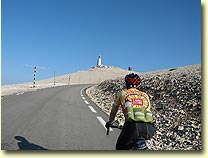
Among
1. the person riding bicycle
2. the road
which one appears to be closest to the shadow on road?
the road

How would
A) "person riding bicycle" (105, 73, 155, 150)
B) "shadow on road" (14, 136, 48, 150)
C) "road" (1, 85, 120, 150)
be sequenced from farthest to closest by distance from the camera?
"road" (1, 85, 120, 150), "shadow on road" (14, 136, 48, 150), "person riding bicycle" (105, 73, 155, 150)

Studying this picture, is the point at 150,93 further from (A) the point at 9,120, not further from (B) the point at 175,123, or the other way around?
(A) the point at 9,120

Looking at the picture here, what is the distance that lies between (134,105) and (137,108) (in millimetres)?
64

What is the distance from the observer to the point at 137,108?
14.0ft

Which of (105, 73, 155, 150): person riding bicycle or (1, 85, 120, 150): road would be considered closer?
(105, 73, 155, 150): person riding bicycle

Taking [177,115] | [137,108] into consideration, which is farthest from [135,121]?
[177,115]

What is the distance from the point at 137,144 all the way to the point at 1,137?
13.0 ft

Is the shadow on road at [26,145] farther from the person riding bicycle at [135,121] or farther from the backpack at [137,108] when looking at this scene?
the backpack at [137,108]

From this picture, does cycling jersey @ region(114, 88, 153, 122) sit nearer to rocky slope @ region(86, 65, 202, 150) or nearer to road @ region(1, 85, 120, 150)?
road @ region(1, 85, 120, 150)

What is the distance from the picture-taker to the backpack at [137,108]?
416 cm

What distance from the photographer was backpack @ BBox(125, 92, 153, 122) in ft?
13.6

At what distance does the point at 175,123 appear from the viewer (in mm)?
8648

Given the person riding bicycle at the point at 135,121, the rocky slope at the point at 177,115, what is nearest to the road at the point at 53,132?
the rocky slope at the point at 177,115

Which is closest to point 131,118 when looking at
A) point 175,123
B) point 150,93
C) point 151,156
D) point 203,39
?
point 151,156
